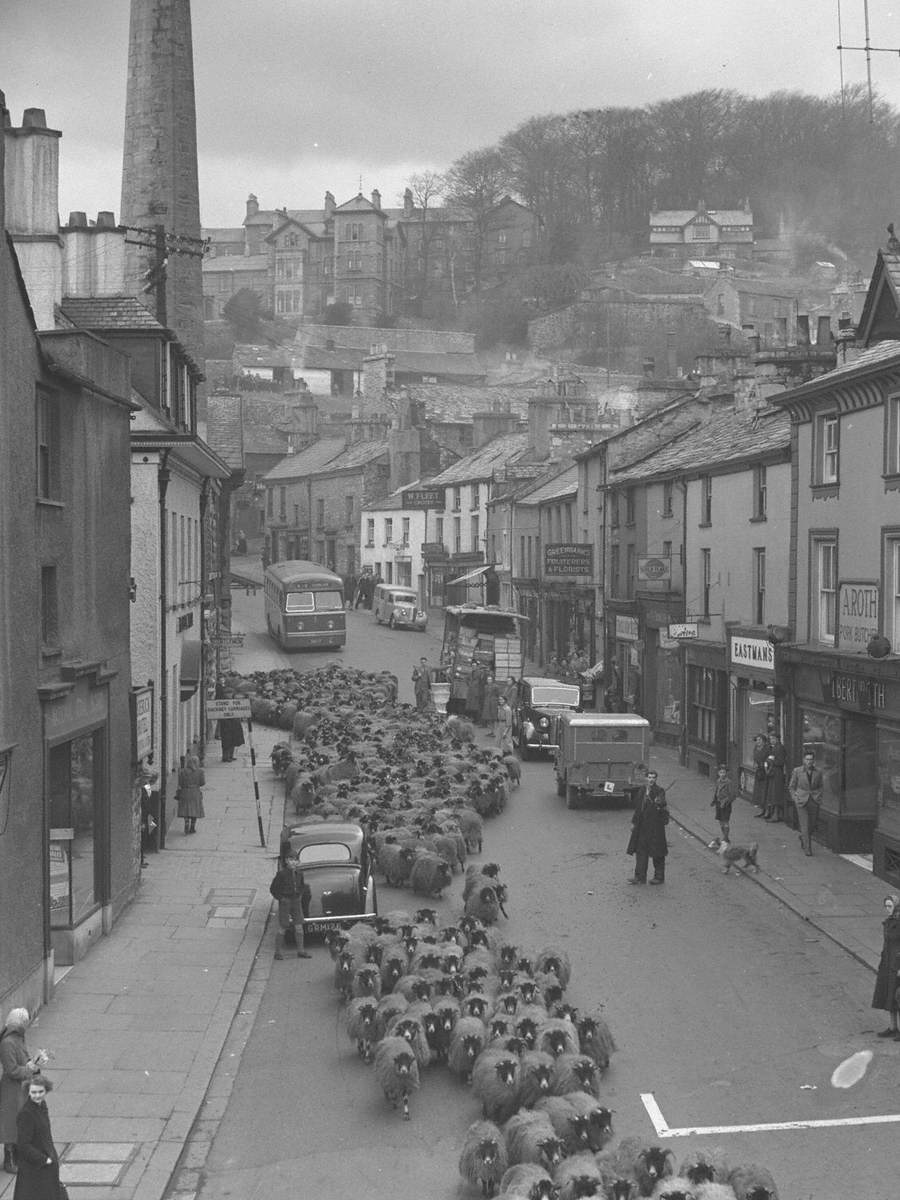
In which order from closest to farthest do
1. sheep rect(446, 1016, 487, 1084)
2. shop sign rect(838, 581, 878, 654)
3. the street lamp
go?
sheep rect(446, 1016, 487, 1084) < the street lamp < shop sign rect(838, 581, 878, 654)

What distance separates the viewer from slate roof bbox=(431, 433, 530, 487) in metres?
70.2

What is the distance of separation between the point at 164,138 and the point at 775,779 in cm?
3126

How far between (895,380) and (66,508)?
1311 centimetres

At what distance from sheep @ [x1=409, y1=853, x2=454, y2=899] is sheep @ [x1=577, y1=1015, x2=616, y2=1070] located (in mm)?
7691

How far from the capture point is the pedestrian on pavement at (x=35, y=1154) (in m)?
10.5

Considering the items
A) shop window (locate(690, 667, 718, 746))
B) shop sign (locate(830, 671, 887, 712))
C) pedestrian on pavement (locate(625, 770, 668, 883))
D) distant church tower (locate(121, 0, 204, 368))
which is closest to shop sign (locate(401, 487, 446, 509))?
distant church tower (locate(121, 0, 204, 368))

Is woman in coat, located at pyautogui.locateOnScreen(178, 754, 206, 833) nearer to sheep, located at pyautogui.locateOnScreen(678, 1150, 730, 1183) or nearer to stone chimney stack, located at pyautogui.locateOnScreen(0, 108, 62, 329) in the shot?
stone chimney stack, located at pyautogui.locateOnScreen(0, 108, 62, 329)

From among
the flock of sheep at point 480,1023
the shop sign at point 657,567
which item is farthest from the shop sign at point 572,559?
the flock of sheep at point 480,1023

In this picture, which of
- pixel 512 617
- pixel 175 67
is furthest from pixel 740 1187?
pixel 175 67

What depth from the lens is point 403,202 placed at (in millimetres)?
171375

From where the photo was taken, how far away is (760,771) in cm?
2912

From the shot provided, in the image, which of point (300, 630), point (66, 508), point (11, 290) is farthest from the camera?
point (300, 630)

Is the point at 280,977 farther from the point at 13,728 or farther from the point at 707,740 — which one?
the point at 707,740

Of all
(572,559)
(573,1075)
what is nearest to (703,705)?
(572,559)
